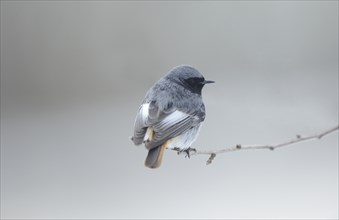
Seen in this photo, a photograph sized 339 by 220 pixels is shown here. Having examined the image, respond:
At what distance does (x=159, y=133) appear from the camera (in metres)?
1.33

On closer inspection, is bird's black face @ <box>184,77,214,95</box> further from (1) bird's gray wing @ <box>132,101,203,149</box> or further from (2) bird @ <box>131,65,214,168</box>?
(1) bird's gray wing @ <box>132,101,203,149</box>

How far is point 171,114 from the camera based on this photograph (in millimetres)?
1481

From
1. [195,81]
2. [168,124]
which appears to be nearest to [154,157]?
[168,124]

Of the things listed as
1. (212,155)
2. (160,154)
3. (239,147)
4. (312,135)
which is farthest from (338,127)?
(160,154)

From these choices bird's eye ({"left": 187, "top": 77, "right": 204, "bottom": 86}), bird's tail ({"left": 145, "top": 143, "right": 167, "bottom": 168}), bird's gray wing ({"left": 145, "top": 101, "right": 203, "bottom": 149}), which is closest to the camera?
bird's tail ({"left": 145, "top": 143, "right": 167, "bottom": 168})

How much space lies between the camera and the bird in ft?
4.25

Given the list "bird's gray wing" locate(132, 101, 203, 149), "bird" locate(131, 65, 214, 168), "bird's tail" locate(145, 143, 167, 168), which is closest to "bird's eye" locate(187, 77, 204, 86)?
"bird" locate(131, 65, 214, 168)

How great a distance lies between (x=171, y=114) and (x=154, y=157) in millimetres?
341

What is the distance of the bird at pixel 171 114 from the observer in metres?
1.30

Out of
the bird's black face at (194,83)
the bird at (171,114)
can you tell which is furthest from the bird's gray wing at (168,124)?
the bird's black face at (194,83)

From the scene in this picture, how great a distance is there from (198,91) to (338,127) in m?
1.18

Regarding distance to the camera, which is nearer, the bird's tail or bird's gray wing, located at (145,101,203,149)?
the bird's tail

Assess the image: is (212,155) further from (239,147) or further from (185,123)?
(185,123)

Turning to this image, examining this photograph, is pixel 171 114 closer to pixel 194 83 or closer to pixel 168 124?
pixel 168 124
